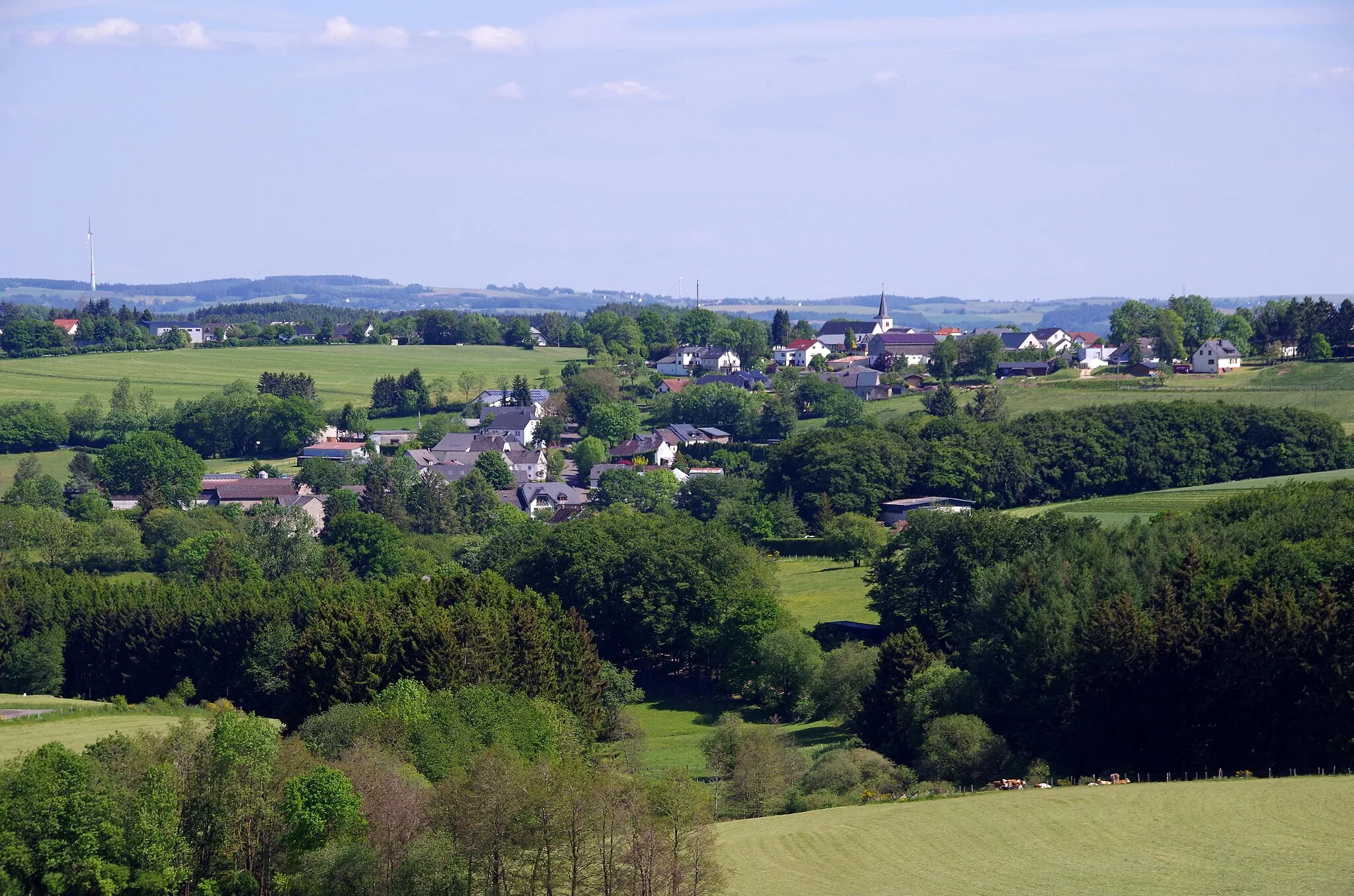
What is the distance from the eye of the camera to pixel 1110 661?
41.3 m

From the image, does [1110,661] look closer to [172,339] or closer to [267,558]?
[267,558]

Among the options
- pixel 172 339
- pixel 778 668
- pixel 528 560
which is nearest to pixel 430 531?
pixel 528 560

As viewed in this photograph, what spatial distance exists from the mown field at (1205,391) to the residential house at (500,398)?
2300cm

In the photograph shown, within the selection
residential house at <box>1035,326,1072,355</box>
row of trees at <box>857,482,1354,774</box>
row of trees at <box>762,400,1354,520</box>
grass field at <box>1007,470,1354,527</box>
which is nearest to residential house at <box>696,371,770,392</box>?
residential house at <box>1035,326,1072,355</box>

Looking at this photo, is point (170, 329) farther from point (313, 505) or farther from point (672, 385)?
point (313, 505)

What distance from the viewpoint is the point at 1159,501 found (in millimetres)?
79438

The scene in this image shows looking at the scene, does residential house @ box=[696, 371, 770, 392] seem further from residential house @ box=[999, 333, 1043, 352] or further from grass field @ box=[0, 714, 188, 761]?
grass field @ box=[0, 714, 188, 761]

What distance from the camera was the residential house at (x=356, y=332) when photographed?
179 meters

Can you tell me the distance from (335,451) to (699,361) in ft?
154

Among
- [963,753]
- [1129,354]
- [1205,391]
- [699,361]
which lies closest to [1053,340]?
[1129,354]

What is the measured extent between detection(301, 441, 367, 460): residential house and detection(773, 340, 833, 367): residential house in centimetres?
5053

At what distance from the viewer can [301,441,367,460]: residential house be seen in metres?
106

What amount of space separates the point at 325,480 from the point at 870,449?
33.7 m

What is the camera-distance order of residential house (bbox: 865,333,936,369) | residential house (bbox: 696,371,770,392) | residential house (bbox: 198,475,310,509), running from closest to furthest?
residential house (bbox: 198,475,310,509) → residential house (bbox: 696,371,770,392) → residential house (bbox: 865,333,936,369)
